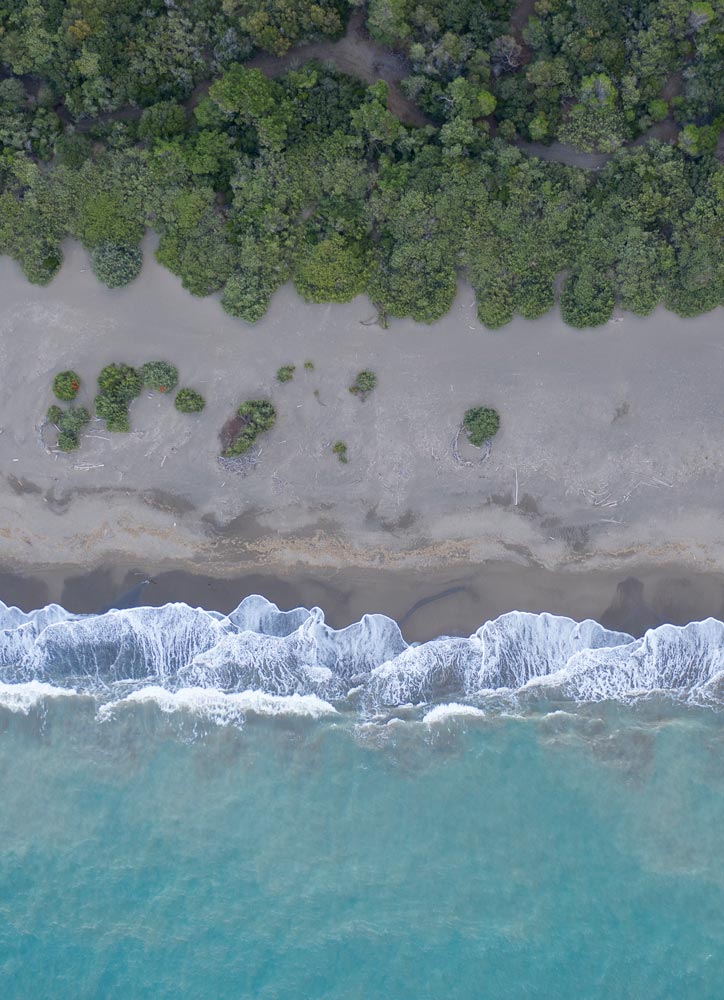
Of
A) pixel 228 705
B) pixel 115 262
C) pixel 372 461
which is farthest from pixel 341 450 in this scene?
pixel 115 262

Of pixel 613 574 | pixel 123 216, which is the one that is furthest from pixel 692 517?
pixel 123 216

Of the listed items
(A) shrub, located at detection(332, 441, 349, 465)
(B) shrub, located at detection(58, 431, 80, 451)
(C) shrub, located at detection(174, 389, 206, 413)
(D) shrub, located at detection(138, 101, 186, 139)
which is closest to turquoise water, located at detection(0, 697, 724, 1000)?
(A) shrub, located at detection(332, 441, 349, 465)

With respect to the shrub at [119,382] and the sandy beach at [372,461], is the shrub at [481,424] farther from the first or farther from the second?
the shrub at [119,382]

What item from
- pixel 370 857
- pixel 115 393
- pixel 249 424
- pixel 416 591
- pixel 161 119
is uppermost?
pixel 161 119

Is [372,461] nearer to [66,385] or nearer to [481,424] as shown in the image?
[481,424]

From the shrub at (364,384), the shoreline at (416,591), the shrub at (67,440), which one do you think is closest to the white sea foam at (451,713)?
the shoreline at (416,591)

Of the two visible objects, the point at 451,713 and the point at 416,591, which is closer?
the point at 451,713

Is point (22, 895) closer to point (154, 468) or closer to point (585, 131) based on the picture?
point (154, 468)
